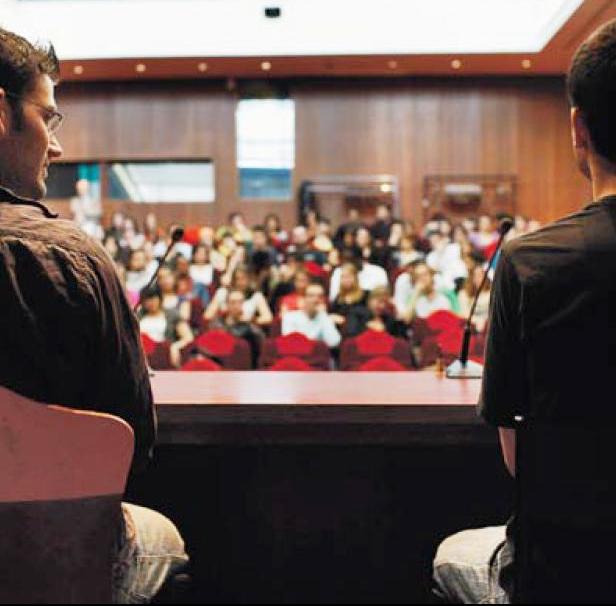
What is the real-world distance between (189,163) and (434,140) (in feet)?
11.3

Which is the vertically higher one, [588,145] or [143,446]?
[588,145]

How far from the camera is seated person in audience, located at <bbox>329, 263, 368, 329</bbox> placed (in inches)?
286

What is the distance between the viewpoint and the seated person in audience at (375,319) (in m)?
6.78

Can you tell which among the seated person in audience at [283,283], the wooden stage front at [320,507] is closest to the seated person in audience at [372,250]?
the seated person in audience at [283,283]

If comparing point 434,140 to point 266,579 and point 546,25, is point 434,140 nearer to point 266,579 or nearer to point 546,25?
point 546,25

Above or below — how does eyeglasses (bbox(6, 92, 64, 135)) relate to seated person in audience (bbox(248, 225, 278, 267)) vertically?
below

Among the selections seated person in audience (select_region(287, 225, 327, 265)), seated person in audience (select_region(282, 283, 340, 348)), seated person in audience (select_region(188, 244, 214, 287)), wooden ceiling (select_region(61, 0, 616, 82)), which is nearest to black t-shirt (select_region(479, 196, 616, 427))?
seated person in audience (select_region(282, 283, 340, 348))

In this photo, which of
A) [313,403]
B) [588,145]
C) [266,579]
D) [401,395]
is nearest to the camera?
[588,145]

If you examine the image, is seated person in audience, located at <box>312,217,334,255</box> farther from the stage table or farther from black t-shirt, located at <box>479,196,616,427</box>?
black t-shirt, located at <box>479,196,616,427</box>

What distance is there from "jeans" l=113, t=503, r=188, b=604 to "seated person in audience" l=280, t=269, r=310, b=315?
5529 mm

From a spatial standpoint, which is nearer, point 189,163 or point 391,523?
point 391,523

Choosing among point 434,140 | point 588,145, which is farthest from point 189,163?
point 588,145

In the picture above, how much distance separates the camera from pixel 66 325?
120 cm

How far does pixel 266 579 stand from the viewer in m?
2.12
